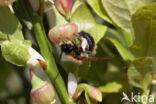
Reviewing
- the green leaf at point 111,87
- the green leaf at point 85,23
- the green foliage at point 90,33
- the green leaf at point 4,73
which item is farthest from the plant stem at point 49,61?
the green leaf at point 4,73

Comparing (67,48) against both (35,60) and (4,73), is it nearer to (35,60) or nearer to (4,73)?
(35,60)

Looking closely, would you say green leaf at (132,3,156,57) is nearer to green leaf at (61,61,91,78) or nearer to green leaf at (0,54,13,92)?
green leaf at (61,61,91,78)

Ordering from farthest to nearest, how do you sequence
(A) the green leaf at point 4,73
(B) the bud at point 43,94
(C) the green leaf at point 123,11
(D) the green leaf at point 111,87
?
(A) the green leaf at point 4,73 → (D) the green leaf at point 111,87 → (C) the green leaf at point 123,11 → (B) the bud at point 43,94

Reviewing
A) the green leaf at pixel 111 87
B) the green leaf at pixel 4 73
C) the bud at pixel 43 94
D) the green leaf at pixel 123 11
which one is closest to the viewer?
the bud at pixel 43 94

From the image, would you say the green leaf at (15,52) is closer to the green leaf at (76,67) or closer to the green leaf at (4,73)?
the green leaf at (76,67)

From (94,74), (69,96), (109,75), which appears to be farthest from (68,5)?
(109,75)

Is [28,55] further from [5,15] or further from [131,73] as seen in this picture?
[131,73]

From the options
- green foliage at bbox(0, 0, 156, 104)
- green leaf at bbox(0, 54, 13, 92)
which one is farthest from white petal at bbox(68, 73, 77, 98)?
green leaf at bbox(0, 54, 13, 92)
